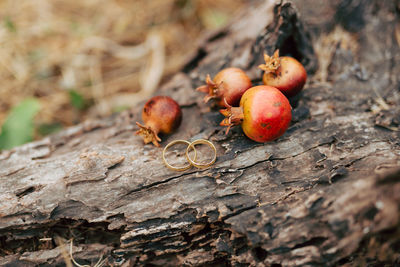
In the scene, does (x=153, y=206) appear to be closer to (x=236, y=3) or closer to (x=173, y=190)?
A: (x=173, y=190)

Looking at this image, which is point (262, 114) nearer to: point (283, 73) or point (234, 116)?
point (234, 116)

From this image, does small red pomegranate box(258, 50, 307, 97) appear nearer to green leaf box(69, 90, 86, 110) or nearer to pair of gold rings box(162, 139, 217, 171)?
pair of gold rings box(162, 139, 217, 171)

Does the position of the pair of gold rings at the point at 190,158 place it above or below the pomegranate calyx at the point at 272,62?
below

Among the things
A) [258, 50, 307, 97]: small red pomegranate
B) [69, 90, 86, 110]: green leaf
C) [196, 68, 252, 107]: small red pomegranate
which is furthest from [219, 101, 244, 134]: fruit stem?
[69, 90, 86, 110]: green leaf

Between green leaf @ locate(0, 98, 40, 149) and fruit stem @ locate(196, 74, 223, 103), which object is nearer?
fruit stem @ locate(196, 74, 223, 103)

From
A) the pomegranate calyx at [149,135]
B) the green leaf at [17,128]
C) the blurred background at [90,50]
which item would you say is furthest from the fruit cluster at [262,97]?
the green leaf at [17,128]

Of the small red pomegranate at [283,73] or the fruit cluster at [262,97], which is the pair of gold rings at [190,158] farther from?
the small red pomegranate at [283,73]
